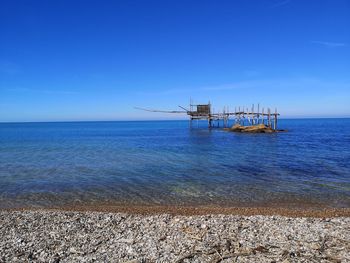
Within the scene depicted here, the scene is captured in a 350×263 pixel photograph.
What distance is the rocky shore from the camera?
6914 mm

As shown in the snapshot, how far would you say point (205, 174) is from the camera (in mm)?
19312

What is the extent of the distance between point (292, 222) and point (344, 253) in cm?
241

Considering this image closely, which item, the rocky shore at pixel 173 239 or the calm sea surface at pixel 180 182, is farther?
the calm sea surface at pixel 180 182

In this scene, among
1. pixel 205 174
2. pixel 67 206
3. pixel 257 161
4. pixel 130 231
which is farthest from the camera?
pixel 257 161

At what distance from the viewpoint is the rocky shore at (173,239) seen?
22.7 feet

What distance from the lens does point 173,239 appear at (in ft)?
25.9

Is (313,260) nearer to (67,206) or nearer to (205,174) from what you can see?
(67,206)

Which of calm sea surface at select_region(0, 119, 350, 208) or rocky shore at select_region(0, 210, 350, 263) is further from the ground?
rocky shore at select_region(0, 210, 350, 263)

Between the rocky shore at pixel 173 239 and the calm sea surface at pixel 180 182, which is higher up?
the rocky shore at pixel 173 239

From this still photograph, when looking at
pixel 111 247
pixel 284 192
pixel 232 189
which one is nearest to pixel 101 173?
pixel 232 189

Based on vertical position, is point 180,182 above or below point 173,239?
below

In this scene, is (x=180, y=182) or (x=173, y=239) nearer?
(x=173, y=239)

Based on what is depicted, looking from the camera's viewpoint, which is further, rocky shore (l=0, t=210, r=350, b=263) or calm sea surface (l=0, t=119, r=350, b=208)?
calm sea surface (l=0, t=119, r=350, b=208)

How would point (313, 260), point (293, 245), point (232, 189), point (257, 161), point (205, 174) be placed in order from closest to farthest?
point (313, 260)
point (293, 245)
point (232, 189)
point (205, 174)
point (257, 161)
